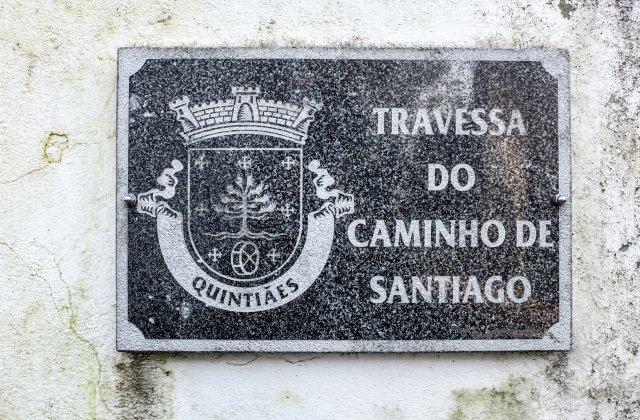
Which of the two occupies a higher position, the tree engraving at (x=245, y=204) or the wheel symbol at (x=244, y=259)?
the tree engraving at (x=245, y=204)

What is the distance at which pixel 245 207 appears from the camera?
2547 mm

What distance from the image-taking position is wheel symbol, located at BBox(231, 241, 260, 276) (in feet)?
8.30

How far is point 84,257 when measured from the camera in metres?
2.62

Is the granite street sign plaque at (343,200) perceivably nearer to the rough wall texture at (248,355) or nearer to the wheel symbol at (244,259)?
the wheel symbol at (244,259)

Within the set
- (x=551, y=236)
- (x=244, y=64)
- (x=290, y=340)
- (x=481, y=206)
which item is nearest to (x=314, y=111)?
(x=244, y=64)

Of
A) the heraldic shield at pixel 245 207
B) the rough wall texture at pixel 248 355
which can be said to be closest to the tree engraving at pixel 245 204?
the heraldic shield at pixel 245 207

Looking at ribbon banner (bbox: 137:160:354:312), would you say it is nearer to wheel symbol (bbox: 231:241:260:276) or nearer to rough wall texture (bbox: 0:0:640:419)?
wheel symbol (bbox: 231:241:260:276)

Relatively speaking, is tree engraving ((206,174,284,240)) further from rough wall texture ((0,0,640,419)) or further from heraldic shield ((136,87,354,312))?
rough wall texture ((0,0,640,419))

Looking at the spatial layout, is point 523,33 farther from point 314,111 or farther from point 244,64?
point 244,64

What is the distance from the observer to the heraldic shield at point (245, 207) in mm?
2533

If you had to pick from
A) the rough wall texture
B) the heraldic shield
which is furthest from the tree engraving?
the rough wall texture

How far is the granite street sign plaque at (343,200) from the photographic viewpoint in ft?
8.29

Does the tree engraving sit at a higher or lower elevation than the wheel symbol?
higher

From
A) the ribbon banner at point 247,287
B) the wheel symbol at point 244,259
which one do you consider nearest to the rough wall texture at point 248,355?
the ribbon banner at point 247,287
